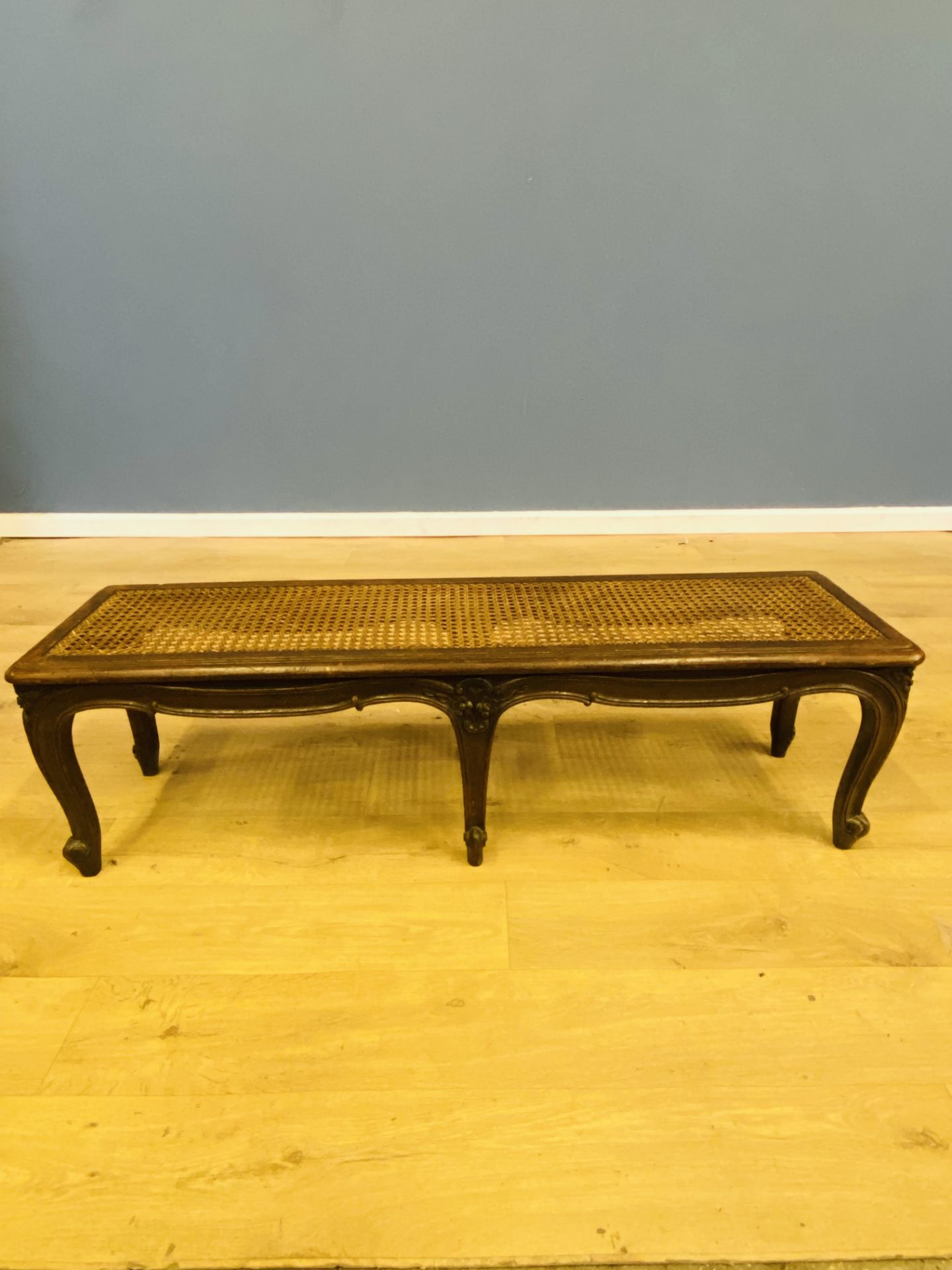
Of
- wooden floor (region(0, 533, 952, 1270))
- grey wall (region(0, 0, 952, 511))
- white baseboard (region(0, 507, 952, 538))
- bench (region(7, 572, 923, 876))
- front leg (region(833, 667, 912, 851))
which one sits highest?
grey wall (region(0, 0, 952, 511))

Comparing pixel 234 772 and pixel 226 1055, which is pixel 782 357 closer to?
pixel 234 772

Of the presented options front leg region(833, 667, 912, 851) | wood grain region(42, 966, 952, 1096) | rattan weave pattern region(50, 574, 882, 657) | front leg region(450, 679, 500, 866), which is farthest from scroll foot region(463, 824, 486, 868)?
front leg region(833, 667, 912, 851)

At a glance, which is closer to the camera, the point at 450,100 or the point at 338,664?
the point at 338,664

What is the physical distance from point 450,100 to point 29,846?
2.52m

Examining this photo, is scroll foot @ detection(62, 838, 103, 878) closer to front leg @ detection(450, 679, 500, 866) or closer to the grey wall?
front leg @ detection(450, 679, 500, 866)

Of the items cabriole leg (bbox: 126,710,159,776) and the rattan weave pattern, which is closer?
the rattan weave pattern

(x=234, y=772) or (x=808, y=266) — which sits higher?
(x=808, y=266)

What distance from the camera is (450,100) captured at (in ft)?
8.23

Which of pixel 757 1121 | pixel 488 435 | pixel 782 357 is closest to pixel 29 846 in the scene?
pixel 757 1121

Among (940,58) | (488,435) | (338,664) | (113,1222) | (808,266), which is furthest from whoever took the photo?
(488,435)

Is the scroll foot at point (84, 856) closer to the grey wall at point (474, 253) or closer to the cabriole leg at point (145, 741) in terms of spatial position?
the cabriole leg at point (145, 741)

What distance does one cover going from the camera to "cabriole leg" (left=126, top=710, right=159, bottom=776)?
162 centimetres

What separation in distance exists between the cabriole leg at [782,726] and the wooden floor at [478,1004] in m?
0.04

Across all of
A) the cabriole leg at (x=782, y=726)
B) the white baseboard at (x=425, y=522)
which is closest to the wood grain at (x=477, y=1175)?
the cabriole leg at (x=782, y=726)
